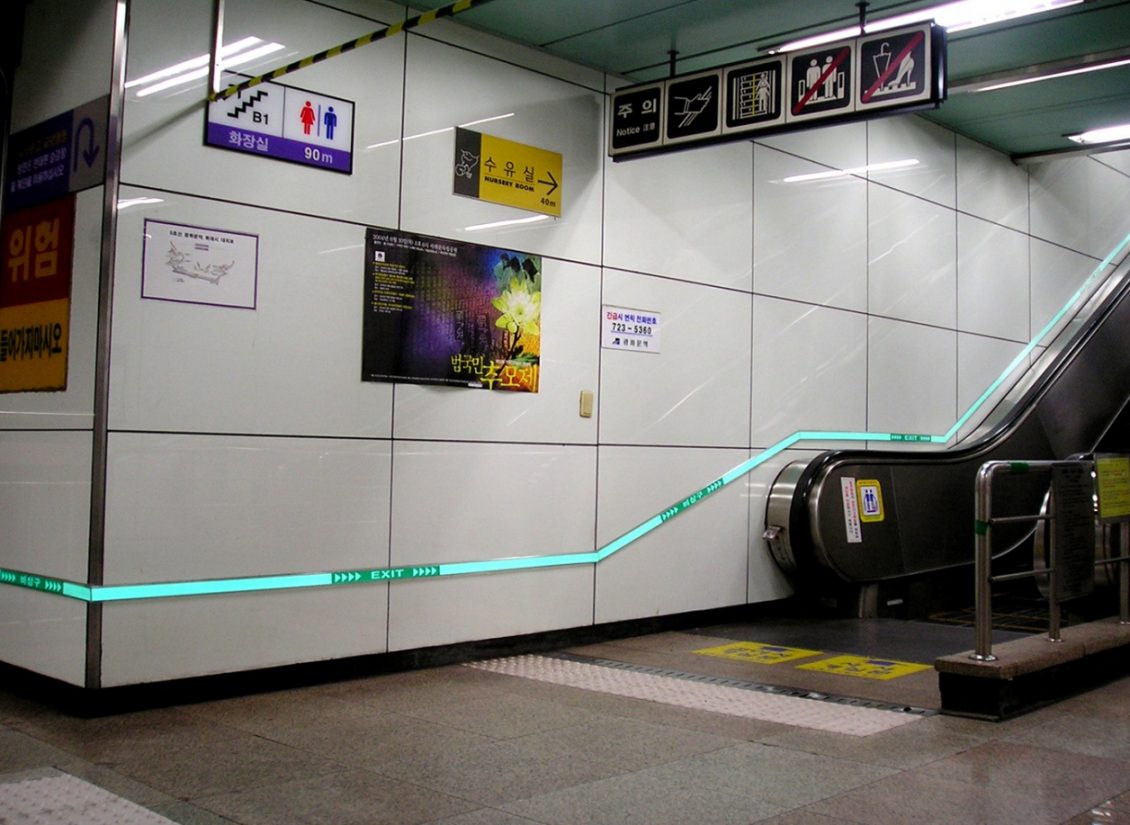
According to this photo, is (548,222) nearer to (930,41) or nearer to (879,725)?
(930,41)

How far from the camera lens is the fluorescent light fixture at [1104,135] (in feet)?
32.4

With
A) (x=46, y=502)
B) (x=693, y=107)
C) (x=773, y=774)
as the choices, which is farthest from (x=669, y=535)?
(x=46, y=502)

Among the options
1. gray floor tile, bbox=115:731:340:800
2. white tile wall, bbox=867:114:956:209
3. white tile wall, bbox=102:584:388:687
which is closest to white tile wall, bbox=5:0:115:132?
white tile wall, bbox=102:584:388:687

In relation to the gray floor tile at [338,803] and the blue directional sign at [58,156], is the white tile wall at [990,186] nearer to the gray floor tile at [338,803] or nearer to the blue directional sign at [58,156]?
the blue directional sign at [58,156]

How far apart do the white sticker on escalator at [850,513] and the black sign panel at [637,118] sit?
3067mm

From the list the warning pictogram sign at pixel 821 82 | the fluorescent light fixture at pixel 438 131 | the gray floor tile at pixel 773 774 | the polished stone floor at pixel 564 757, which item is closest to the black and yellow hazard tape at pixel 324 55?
the fluorescent light fixture at pixel 438 131

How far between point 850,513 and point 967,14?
3573 mm

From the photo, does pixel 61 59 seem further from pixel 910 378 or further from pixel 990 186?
pixel 990 186

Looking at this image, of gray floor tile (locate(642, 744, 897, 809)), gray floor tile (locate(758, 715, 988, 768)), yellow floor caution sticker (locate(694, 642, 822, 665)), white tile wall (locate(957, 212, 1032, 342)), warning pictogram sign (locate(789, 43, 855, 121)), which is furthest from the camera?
white tile wall (locate(957, 212, 1032, 342))

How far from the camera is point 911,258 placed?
396 inches

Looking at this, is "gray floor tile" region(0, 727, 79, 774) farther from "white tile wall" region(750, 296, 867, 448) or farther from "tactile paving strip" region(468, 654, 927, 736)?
"white tile wall" region(750, 296, 867, 448)

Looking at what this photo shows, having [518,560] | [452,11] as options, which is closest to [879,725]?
[518,560]

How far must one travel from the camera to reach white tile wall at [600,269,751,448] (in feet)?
24.7

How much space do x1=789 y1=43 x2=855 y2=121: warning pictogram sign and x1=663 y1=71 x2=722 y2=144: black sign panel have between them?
526 millimetres
